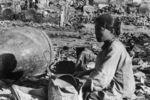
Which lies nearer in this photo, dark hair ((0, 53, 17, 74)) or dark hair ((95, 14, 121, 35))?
dark hair ((95, 14, 121, 35))

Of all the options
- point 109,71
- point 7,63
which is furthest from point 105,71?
point 7,63

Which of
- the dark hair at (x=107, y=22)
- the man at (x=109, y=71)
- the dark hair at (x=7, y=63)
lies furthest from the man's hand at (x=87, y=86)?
the dark hair at (x=7, y=63)

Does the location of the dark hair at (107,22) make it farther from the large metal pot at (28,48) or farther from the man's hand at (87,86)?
the large metal pot at (28,48)

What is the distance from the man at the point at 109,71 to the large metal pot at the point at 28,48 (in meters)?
1.96

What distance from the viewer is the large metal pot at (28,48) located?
5.84 metres

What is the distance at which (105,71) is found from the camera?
3959mm

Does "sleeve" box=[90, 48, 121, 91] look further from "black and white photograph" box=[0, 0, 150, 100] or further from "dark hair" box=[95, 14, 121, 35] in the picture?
"dark hair" box=[95, 14, 121, 35]

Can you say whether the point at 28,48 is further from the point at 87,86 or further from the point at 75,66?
the point at 87,86

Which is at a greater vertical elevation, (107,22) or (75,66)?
(107,22)

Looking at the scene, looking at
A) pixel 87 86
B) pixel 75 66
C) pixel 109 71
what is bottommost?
pixel 75 66

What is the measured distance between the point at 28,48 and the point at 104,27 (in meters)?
2.27

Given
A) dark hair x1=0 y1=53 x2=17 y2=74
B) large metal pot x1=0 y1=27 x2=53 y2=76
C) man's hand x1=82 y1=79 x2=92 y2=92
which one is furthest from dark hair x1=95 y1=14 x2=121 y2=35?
large metal pot x1=0 y1=27 x2=53 y2=76

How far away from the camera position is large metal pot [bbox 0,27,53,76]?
5844 millimetres

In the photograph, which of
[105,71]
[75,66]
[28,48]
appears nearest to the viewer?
[105,71]
